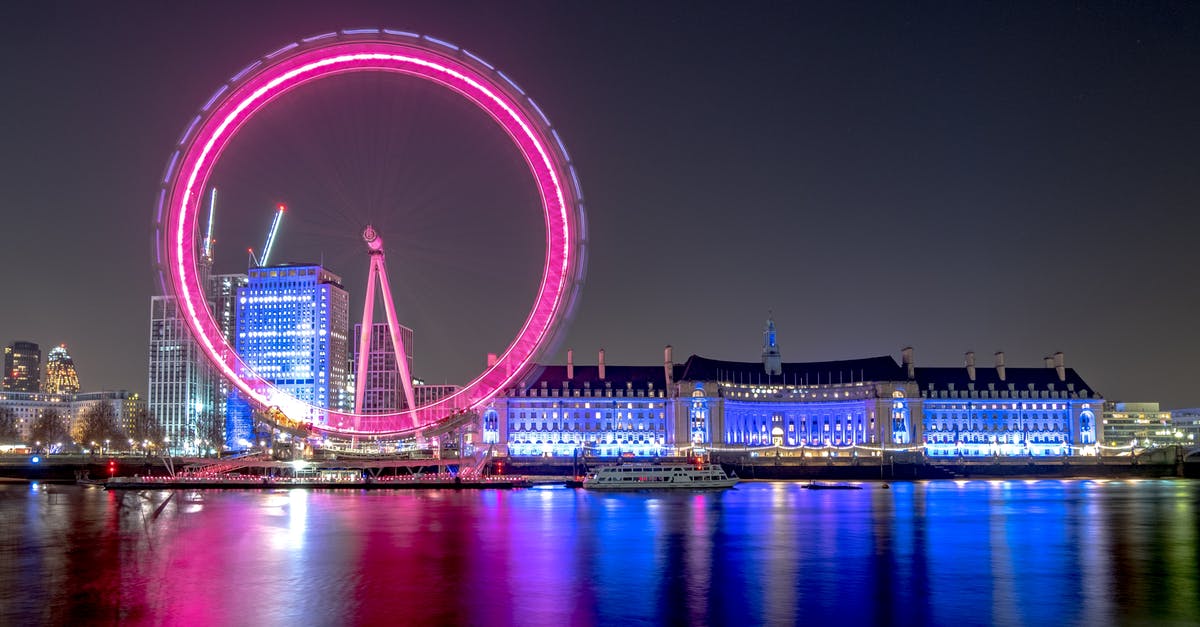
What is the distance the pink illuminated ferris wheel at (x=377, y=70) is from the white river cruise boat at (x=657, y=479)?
106 feet

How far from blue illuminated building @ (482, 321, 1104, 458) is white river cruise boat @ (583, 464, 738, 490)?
3721 centimetres

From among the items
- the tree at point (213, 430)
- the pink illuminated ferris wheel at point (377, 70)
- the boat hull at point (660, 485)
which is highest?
the pink illuminated ferris wheel at point (377, 70)

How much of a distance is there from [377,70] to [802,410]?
103 meters

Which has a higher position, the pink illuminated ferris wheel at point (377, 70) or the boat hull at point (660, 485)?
the pink illuminated ferris wheel at point (377, 70)

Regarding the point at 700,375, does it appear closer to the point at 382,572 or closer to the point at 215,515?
the point at 215,515

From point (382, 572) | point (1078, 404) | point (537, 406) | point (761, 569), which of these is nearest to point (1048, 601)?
point (761, 569)

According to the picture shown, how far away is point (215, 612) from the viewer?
30828 millimetres

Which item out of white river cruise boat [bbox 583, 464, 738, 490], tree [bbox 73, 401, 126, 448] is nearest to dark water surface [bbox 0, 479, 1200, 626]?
white river cruise boat [bbox 583, 464, 738, 490]

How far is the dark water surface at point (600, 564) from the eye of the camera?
102 ft

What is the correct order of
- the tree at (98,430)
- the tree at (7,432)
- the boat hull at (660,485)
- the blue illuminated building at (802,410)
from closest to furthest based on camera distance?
the boat hull at (660,485) < the blue illuminated building at (802,410) < the tree at (98,430) < the tree at (7,432)

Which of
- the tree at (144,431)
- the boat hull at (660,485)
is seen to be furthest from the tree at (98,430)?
the boat hull at (660,485)

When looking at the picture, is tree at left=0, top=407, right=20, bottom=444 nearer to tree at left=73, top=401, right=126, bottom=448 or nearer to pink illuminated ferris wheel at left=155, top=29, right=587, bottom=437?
tree at left=73, top=401, right=126, bottom=448

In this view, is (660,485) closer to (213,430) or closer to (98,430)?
(98,430)

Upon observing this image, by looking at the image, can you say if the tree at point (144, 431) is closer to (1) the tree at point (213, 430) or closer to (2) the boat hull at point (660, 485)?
(1) the tree at point (213, 430)
